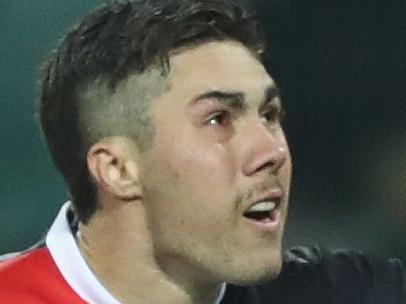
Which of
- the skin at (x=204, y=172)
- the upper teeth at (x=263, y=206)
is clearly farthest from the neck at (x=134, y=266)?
the upper teeth at (x=263, y=206)

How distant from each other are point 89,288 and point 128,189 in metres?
0.11

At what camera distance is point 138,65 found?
1.01 meters

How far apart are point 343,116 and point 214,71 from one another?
0.39 meters

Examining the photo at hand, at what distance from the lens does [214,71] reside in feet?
3.30

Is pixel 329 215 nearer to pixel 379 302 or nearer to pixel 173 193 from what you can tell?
pixel 379 302

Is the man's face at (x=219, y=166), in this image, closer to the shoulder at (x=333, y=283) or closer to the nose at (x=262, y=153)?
the nose at (x=262, y=153)

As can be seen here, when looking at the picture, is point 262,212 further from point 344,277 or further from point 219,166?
point 344,277

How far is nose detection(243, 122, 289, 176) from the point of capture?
3.23 ft

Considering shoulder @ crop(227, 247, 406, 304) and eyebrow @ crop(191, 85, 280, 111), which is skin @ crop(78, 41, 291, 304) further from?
shoulder @ crop(227, 247, 406, 304)

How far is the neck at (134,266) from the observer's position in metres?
1.05

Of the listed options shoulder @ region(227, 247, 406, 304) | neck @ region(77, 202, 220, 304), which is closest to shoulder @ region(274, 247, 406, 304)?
shoulder @ region(227, 247, 406, 304)

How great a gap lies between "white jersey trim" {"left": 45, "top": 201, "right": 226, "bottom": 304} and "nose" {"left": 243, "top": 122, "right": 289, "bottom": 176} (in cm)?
18

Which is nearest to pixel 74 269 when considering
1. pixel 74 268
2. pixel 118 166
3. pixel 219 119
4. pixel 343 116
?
pixel 74 268

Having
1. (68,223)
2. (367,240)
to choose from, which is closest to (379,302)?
(367,240)
